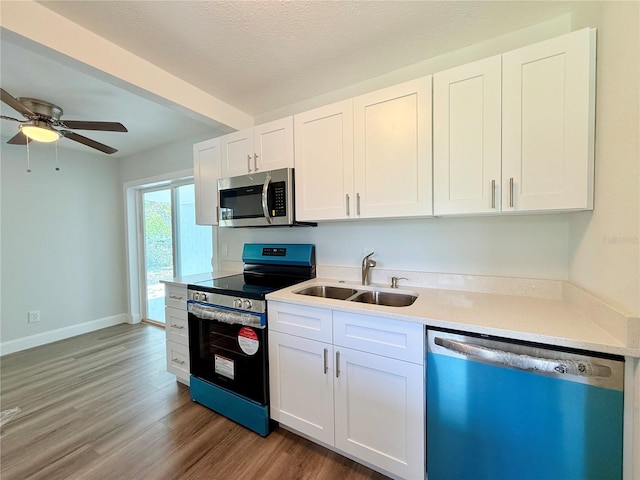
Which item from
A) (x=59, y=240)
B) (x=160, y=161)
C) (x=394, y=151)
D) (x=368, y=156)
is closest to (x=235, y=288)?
(x=368, y=156)

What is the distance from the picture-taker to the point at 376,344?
1306 mm

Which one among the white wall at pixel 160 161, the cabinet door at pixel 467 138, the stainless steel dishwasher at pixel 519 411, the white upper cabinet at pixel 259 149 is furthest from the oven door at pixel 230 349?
the white wall at pixel 160 161

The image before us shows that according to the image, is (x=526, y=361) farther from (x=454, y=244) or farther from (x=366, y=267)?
(x=366, y=267)

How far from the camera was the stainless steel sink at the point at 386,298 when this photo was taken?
173 cm

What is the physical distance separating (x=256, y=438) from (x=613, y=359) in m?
1.88

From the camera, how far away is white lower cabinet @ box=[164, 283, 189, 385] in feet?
7.14

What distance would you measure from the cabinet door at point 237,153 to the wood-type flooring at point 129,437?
1.95 metres

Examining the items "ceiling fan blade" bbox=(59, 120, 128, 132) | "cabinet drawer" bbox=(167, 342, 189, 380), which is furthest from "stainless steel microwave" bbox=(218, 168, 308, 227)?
Result: "cabinet drawer" bbox=(167, 342, 189, 380)

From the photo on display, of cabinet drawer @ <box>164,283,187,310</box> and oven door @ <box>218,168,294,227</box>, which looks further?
cabinet drawer @ <box>164,283,187,310</box>

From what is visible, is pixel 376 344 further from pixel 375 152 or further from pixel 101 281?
pixel 101 281

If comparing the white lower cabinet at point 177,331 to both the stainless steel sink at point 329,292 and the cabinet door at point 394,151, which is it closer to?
the stainless steel sink at point 329,292

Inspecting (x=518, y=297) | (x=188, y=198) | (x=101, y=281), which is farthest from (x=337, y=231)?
(x=101, y=281)

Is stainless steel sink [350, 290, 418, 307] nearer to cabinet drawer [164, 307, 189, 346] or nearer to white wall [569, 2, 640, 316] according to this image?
white wall [569, 2, 640, 316]

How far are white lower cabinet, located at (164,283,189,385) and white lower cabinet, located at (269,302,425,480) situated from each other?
988 millimetres
